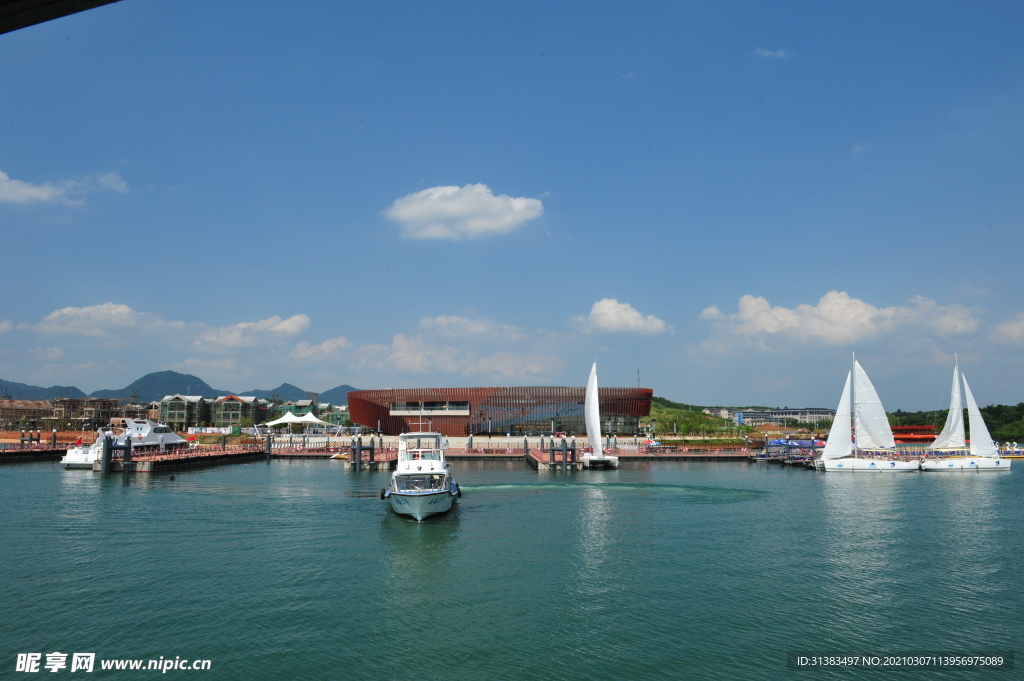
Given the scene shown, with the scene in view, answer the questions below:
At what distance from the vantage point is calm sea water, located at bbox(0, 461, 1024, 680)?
21.1 m

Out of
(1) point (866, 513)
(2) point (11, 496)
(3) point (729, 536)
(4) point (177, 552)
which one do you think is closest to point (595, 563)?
(3) point (729, 536)

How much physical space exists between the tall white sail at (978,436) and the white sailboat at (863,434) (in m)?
8.80

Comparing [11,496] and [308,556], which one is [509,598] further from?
[11,496]

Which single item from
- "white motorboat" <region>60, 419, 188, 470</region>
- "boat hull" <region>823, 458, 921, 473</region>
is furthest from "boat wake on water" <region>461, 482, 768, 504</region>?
"white motorboat" <region>60, 419, 188, 470</region>

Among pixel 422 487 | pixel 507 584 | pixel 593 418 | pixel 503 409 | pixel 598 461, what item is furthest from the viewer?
pixel 503 409

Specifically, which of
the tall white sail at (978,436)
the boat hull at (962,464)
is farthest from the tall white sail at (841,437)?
the tall white sail at (978,436)

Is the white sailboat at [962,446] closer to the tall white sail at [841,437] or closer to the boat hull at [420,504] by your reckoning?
the tall white sail at [841,437]

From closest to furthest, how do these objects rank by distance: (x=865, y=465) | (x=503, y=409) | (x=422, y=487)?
(x=422, y=487), (x=865, y=465), (x=503, y=409)

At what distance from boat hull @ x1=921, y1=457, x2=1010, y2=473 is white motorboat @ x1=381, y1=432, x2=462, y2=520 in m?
62.2

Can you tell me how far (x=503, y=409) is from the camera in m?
125

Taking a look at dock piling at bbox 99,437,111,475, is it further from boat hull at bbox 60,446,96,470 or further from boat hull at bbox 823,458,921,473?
boat hull at bbox 823,458,921,473

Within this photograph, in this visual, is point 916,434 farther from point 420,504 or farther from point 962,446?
point 420,504

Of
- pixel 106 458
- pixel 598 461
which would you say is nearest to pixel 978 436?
pixel 598 461

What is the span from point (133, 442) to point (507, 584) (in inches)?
2738
